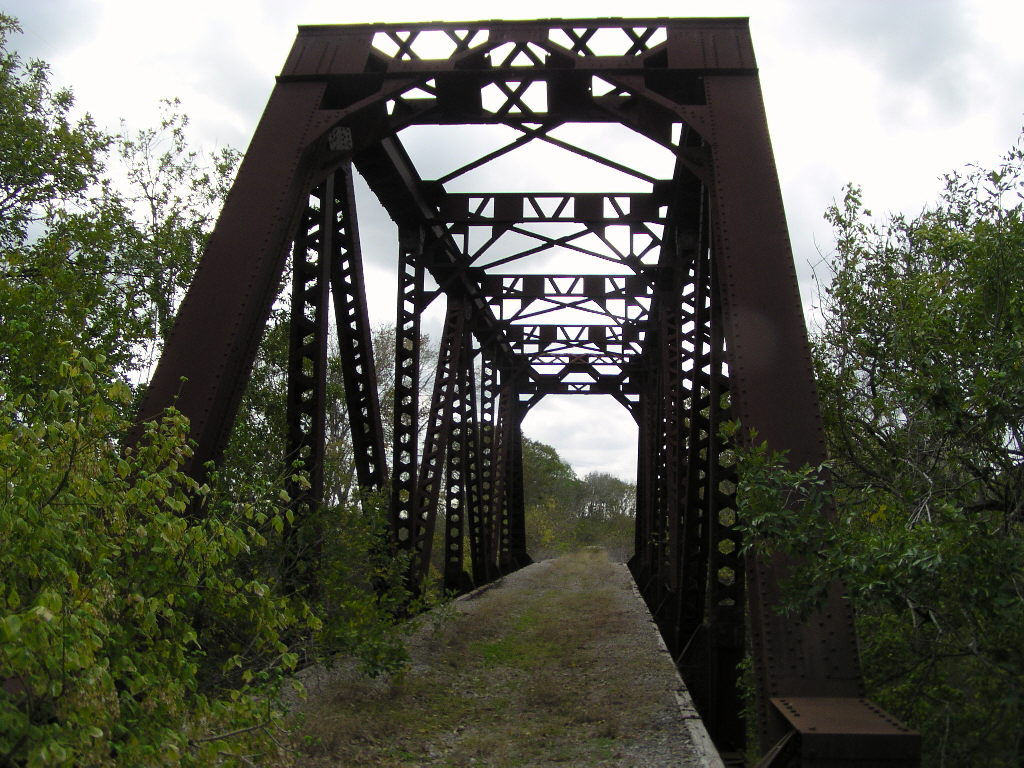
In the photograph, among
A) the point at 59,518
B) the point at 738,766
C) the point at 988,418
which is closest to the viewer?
the point at 59,518

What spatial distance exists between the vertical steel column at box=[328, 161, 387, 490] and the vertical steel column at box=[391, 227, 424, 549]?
4.53ft

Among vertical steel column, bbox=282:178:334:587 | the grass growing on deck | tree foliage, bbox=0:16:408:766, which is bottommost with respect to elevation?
the grass growing on deck

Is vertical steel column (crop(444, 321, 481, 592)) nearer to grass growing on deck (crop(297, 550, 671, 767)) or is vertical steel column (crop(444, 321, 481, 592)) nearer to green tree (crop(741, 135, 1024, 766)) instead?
grass growing on deck (crop(297, 550, 671, 767))

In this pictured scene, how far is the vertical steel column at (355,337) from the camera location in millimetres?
8086

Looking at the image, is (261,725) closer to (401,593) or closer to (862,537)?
(862,537)

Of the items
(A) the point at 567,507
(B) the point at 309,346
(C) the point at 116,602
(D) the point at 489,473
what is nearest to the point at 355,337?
(B) the point at 309,346

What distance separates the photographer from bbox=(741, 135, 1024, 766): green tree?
134 inches

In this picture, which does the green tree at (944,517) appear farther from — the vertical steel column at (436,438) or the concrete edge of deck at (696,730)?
the vertical steel column at (436,438)

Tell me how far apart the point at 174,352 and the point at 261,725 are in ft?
10.7

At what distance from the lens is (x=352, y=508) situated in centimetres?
675

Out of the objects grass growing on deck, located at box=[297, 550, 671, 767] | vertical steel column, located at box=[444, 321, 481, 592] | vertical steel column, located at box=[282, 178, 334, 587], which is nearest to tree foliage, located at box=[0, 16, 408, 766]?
grass growing on deck, located at box=[297, 550, 671, 767]

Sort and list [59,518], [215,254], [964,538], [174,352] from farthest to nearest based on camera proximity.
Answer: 1. [215,254]
2. [174,352]
3. [964,538]
4. [59,518]

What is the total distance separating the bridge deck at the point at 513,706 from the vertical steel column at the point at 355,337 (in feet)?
6.64

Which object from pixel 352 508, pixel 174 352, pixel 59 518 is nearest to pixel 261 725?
pixel 59 518
